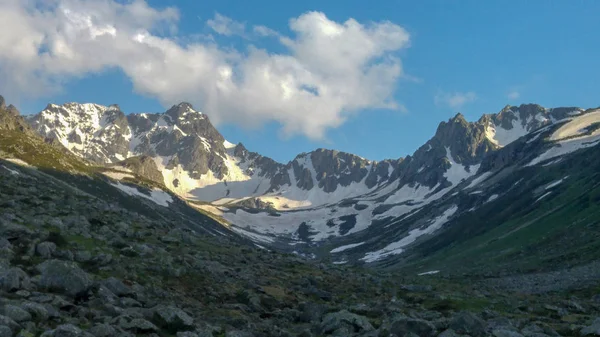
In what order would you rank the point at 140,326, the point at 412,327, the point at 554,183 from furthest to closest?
the point at 554,183 → the point at 412,327 → the point at 140,326

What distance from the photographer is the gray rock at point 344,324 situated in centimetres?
2530

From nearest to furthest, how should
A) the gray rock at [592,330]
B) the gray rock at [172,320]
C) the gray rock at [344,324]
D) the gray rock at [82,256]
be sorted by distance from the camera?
the gray rock at [172,320] < the gray rock at [592,330] < the gray rock at [344,324] < the gray rock at [82,256]

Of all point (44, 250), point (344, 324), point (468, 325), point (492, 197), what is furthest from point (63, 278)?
point (492, 197)

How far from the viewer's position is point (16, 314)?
1744cm

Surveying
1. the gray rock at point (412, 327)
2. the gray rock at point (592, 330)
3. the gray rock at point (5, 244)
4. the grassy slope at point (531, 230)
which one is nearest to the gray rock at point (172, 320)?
the gray rock at point (412, 327)

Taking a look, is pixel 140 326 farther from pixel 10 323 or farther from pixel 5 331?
pixel 5 331

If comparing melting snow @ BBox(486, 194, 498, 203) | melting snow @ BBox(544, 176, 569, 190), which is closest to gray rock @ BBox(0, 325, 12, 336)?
melting snow @ BBox(544, 176, 569, 190)

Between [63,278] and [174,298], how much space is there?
6.71m

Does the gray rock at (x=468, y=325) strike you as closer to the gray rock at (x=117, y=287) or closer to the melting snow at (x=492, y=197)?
the gray rock at (x=117, y=287)

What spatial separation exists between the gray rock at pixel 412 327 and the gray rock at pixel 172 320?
959cm

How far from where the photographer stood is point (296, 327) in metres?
27.2

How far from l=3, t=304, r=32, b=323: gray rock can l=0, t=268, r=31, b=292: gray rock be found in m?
3.26

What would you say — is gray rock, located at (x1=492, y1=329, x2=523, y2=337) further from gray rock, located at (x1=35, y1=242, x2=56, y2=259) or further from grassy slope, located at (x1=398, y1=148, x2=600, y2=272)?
grassy slope, located at (x1=398, y1=148, x2=600, y2=272)

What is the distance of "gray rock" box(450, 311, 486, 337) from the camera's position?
2414 cm
